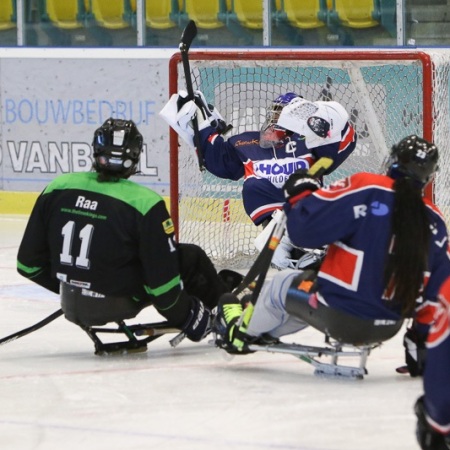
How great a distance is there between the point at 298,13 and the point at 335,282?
457cm

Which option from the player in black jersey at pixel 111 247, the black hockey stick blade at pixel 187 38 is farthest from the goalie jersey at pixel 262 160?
the player in black jersey at pixel 111 247

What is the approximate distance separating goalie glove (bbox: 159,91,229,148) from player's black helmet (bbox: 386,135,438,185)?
1.78 metres

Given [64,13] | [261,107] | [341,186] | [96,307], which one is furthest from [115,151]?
[64,13]

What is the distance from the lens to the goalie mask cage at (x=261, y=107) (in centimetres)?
625

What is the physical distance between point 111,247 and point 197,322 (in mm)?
421

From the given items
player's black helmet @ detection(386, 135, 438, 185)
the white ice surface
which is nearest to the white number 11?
the white ice surface

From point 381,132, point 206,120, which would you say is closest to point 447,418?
point 206,120

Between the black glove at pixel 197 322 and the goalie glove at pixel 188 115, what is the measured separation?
4.07 ft

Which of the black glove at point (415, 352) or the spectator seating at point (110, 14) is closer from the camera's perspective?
the black glove at point (415, 352)

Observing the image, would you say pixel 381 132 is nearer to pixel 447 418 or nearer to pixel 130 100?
pixel 130 100

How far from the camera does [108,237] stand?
14.0 ft

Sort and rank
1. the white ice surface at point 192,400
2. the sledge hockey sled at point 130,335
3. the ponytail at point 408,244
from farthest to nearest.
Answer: the sledge hockey sled at point 130,335, the ponytail at point 408,244, the white ice surface at point 192,400

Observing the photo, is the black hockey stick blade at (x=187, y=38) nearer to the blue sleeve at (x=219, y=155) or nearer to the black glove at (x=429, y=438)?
the blue sleeve at (x=219, y=155)

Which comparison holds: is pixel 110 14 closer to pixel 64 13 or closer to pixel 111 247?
pixel 64 13
